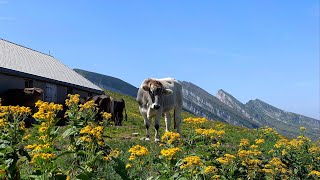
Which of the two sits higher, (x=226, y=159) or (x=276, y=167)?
(x=226, y=159)

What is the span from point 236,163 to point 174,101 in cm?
1304

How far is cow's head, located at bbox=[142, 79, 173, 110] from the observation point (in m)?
19.5

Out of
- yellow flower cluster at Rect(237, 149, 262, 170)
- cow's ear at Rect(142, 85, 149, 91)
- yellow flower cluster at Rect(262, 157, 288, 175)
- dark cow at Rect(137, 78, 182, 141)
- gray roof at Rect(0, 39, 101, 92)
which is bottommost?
yellow flower cluster at Rect(262, 157, 288, 175)

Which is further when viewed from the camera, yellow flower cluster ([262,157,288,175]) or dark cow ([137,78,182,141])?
dark cow ([137,78,182,141])

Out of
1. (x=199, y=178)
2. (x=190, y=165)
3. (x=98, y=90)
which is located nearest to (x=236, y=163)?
(x=199, y=178)

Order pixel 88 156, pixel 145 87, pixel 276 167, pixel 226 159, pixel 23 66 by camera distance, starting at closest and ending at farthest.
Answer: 1. pixel 88 156
2. pixel 226 159
3. pixel 276 167
4. pixel 145 87
5. pixel 23 66

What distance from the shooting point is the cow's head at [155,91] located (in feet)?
63.8

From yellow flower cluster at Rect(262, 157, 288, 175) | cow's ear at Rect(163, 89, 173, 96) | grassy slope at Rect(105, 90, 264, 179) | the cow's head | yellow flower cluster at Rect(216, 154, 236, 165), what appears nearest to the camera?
yellow flower cluster at Rect(216, 154, 236, 165)

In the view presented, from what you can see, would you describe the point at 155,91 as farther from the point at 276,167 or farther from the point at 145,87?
the point at 276,167

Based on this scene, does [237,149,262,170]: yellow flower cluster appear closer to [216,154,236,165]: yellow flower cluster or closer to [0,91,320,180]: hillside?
[0,91,320,180]: hillside

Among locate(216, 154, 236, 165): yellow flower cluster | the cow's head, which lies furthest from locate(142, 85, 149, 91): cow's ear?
locate(216, 154, 236, 165): yellow flower cluster

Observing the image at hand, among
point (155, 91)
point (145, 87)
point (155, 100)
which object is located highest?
point (145, 87)

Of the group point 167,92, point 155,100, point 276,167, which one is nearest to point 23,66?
point 167,92

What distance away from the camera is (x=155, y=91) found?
772 inches
